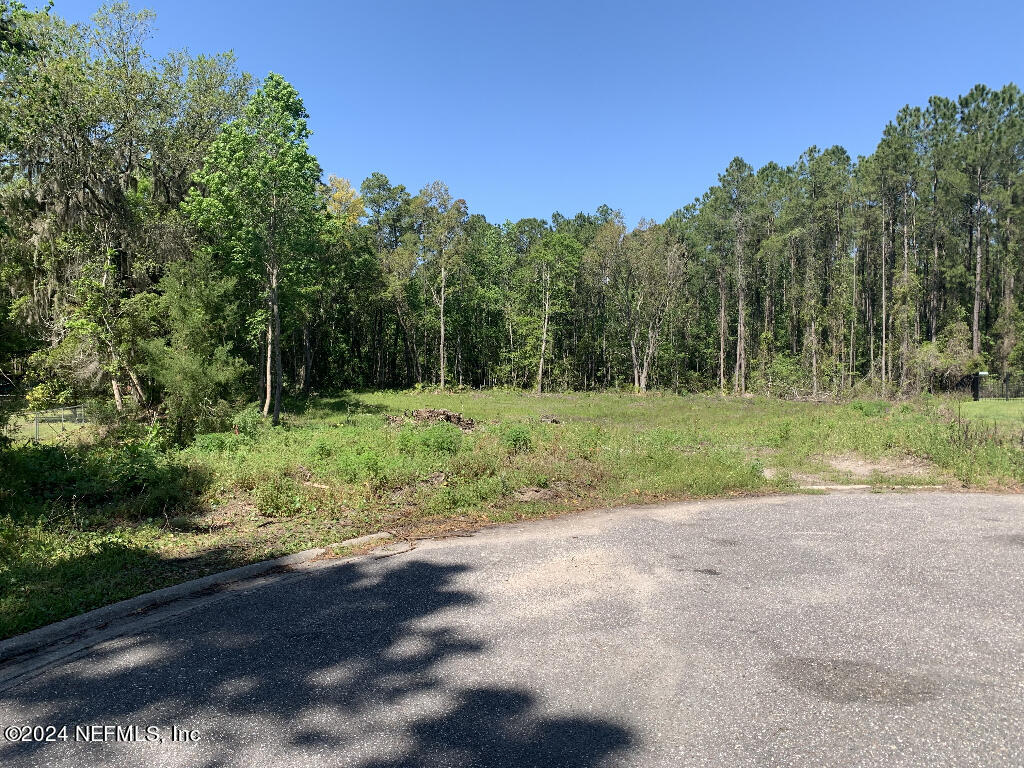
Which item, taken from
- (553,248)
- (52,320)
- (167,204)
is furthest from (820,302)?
(52,320)

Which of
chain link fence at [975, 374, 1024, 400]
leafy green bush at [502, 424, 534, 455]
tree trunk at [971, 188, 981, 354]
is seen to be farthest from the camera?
tree trunk at [971, 188, 981, 354]

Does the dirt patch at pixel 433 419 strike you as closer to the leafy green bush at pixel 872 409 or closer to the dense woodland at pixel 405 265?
the dense woodland at pixel 405 265

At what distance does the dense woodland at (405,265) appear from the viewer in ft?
53.8

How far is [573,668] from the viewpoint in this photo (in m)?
3.55

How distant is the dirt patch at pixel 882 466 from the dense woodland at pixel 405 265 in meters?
14.7

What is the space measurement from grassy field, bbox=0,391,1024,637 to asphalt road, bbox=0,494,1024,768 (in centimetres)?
137

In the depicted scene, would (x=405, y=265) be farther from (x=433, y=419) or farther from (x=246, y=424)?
(x=246, y=424)

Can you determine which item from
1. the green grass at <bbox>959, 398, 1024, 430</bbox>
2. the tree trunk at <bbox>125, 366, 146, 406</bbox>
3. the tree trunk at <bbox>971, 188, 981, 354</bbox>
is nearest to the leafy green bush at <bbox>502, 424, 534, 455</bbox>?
the tree trunk at <bbox>125, 366, 146, 406</bbox>

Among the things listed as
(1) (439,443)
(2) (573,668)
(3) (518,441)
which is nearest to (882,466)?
(3) (518,441)

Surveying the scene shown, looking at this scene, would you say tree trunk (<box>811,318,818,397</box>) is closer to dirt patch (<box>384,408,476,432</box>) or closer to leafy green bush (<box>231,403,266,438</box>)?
dirt patch (<box>384,408,476,432</box>)

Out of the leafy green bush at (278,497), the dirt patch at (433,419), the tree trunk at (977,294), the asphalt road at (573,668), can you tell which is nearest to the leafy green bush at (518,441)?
the leafy green bush at (278,497)

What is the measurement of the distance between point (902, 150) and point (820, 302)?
1179cm

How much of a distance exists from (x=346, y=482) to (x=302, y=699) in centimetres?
531

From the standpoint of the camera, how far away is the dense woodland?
1641cm
